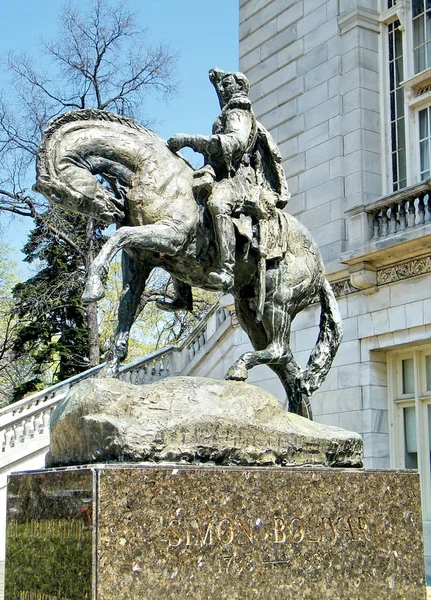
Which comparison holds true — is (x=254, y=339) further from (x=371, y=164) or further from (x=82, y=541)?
(x=371, y=164)

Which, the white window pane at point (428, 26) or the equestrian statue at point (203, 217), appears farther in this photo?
the white window pane at point (428, 26)

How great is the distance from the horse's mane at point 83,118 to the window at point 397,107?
1017 centimetres

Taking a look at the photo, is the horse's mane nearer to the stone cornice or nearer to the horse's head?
the horse's head

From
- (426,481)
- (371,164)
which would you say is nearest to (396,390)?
(426,481)

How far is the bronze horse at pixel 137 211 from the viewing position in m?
6.80

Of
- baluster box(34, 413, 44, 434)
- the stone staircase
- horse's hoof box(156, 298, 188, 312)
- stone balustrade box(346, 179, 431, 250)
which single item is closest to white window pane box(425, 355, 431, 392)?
stone balustrade box(346, 179, 431, 250)

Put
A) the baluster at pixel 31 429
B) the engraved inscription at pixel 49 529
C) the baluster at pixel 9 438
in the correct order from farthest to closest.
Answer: the baluster at pixel 31 429, the baluster at pixel 9 438, the engraved inscription at pixel 49 529

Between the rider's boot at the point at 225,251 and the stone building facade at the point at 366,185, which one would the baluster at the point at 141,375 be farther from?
the rider's boot at the point at 225,251

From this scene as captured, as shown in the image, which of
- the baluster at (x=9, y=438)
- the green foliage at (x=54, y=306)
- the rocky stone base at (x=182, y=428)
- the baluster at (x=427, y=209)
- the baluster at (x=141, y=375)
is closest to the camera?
the rocky stone base at (x=182, y=428)

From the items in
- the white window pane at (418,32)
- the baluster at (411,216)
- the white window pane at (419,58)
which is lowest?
the baluster at (411,216)

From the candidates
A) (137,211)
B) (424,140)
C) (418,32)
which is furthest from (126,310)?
(418,32)

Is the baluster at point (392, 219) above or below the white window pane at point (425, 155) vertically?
below

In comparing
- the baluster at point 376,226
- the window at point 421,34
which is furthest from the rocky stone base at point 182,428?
→ the window at point 421,34

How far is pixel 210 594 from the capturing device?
5.32 meters
